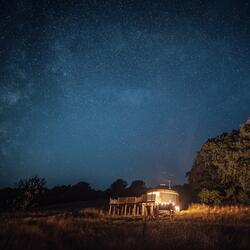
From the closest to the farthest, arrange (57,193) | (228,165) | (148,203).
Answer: (148,203) → (228,165) → (57,193)

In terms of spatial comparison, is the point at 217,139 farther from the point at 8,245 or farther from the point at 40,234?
the point at 8,245

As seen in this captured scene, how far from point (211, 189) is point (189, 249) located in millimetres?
28700

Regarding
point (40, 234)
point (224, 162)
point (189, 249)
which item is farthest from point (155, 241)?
point (224, 162)

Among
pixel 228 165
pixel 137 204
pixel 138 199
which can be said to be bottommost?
pixel 137 204

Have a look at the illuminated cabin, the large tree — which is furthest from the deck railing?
the large tree

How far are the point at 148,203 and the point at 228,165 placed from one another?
10.4 meters

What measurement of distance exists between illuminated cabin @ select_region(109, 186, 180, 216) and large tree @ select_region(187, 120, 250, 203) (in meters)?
4.83

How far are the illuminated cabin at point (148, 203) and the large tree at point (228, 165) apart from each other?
4.83m

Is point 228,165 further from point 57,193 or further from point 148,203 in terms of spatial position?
point 57,193

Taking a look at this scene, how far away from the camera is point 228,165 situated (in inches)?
1489

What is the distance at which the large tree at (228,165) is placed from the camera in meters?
36.8

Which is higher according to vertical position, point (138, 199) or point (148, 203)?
point (138, 199)

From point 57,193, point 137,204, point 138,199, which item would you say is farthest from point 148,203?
point 57,193

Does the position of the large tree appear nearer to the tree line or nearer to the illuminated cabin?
the illuminated cabin
